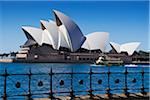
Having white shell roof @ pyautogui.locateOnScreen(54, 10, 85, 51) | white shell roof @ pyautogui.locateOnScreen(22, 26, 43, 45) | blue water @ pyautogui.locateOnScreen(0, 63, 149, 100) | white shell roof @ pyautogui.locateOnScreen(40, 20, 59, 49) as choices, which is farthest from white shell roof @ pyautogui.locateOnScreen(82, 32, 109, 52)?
blue water @ pyautogui.locateOnScreen(0, 63, 149, 100)

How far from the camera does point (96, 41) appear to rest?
72.1 m

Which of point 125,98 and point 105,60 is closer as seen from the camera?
point 125,98

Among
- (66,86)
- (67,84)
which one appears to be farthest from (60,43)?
(66,86)

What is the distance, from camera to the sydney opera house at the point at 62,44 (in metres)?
61.5

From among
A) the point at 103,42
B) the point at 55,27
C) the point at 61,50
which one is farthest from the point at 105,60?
the point at 55,27

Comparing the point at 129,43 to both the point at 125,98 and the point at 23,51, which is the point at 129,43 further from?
the point at 125,98

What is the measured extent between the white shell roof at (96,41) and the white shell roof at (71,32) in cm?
216

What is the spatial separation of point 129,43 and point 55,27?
2297 centimetres

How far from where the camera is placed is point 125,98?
28.8ft

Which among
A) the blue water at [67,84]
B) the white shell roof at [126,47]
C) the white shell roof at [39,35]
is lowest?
the blue water at [67,84]

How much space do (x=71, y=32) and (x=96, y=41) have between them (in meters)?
11.7

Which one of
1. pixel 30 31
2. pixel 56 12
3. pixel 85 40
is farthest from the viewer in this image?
pixel 85 40

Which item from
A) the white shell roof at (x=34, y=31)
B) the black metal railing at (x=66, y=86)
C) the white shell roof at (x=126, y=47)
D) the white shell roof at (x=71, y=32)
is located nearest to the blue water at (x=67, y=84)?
the black metal railing at (x=66, y=86)

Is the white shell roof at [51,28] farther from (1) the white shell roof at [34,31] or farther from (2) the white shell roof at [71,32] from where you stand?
(1) the white shell roof at [34,31]
